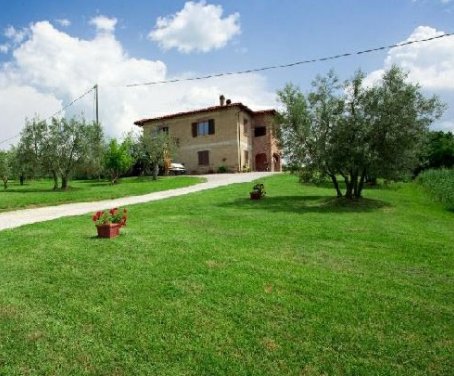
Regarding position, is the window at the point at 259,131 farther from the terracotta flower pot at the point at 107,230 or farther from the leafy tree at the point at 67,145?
the terracotta flower pot at the point at 107,230

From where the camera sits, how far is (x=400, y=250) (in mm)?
8281

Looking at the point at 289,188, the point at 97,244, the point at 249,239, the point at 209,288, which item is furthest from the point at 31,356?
the point at 289,188

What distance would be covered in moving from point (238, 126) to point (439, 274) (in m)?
33.1

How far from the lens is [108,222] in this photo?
353 inches

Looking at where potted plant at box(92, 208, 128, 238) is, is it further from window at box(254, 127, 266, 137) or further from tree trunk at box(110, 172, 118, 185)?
window at box(254, 127, 266, 137)

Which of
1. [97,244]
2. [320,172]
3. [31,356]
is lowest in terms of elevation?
[31,356]

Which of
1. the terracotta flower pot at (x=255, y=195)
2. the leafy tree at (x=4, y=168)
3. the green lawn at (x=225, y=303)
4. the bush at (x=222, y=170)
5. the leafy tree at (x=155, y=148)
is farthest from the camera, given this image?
the bush at (x=222, y=170)

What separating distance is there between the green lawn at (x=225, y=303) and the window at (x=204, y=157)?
31.4 metres

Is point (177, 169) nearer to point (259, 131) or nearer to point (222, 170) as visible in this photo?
point (222, 170)

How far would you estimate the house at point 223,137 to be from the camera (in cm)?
3931

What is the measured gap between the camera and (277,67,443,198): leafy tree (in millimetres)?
15594

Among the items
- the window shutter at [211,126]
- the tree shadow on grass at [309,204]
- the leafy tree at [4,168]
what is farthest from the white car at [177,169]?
the tree shadow on grass at [309,204]

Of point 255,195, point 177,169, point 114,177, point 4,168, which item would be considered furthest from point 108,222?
point 177,169

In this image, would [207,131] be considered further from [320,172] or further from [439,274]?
[439,274]
